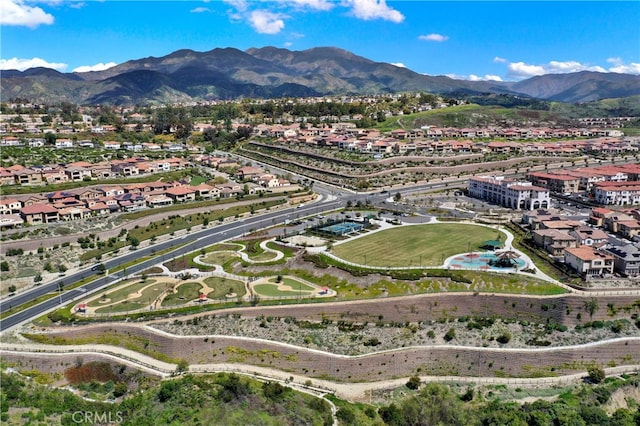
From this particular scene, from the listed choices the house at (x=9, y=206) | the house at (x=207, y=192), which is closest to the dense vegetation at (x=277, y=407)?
the house at (x=9, y=206)

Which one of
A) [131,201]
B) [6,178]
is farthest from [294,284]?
[6,178]

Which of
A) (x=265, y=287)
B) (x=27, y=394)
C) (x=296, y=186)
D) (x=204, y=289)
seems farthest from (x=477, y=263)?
(x=296, y=186)

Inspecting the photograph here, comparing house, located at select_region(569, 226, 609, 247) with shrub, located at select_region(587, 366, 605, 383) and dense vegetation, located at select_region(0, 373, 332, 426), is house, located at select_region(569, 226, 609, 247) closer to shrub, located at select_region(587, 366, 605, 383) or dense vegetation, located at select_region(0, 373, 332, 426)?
shrub, located at select_region(587, 366, 605, 383)

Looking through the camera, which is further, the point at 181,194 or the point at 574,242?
the point at 181,194

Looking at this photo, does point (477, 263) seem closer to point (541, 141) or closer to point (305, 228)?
point (305, 228)

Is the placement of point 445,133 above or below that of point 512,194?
above

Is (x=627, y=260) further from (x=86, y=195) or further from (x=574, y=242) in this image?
(x=86, y=195)

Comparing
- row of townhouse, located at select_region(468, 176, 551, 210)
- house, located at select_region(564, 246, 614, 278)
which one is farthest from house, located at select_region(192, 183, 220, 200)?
house, located at select_region(564, 246, 614, 278)
